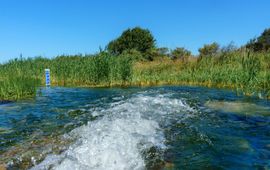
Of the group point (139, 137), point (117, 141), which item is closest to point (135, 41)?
point (139, 137)

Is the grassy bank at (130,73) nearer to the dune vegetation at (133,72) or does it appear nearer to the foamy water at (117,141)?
the dune vegetation at (133,72)

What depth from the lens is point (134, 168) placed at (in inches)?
244

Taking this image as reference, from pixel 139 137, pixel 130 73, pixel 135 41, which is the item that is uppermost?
pixel 135 41

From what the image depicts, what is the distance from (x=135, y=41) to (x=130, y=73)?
40700 millimetres

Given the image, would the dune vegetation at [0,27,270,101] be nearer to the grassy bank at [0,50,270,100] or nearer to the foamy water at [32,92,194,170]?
the grassy bank at [0,50,270,100]

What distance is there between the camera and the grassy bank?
1753cm

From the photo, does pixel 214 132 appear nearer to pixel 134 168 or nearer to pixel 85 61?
pixel 134 168

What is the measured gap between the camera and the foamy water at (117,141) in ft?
20.9

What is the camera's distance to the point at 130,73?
1033 inches

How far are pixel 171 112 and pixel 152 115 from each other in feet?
3.88

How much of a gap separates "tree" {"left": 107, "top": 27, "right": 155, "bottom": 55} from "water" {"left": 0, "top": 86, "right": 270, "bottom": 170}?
52.9m

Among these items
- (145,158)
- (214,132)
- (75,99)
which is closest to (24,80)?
(75,99)

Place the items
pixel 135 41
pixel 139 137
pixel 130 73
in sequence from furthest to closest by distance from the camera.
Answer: pixel 135 41 < pixel 130 73 < pixel 139 137

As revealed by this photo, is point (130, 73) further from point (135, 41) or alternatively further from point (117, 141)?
point (135, 41)
